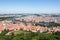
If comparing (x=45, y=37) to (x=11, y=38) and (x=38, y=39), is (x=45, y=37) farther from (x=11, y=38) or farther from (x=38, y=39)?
(x=11, y=38)

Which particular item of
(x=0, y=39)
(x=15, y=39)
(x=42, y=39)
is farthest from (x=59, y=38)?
(x=0, y=39)

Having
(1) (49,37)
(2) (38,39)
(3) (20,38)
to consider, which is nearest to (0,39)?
(3) (20,38)

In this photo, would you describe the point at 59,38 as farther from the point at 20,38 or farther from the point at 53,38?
the point at 20,38

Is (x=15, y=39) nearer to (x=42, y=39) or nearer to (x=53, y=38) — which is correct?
(x=42, y=39)

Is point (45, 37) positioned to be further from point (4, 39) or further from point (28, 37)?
point (4, 39)

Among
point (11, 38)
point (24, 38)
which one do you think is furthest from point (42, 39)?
point (11, 38)

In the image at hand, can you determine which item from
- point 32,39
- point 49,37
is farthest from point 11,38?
point 49,37
